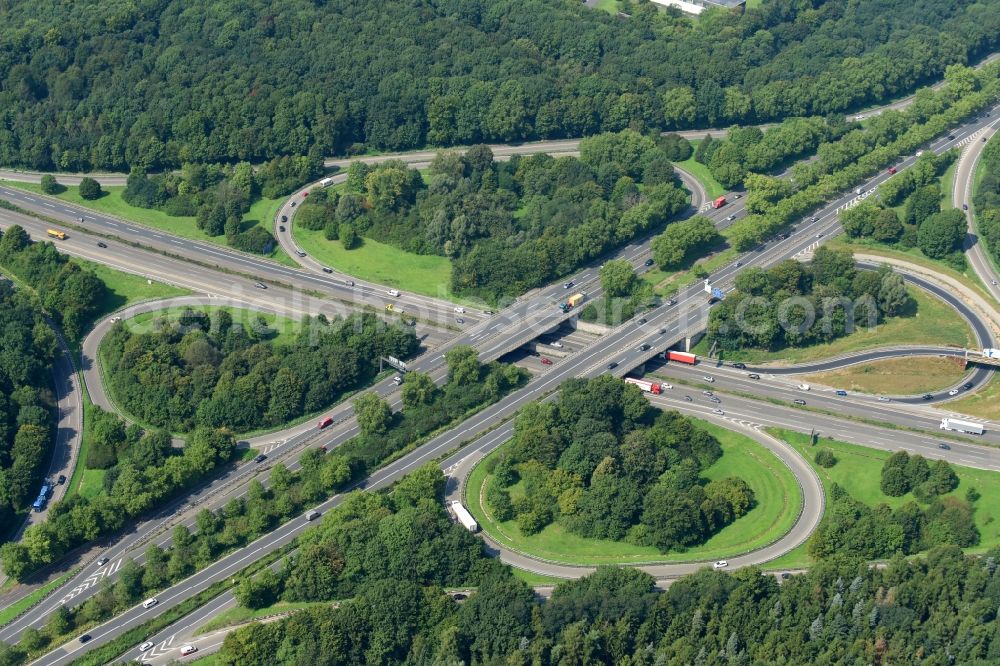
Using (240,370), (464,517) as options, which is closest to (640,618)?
(464,517)

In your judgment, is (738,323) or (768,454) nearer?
(768,454)

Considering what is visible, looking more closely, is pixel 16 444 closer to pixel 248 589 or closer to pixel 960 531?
pixel 248 589

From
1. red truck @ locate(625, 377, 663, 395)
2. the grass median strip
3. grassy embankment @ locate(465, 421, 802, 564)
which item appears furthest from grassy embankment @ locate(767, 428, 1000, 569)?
the grass median strip

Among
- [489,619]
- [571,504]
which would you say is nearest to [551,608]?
[489,619]

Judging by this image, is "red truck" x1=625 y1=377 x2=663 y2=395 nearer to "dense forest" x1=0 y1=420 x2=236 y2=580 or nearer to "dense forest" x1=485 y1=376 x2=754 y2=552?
"dense forest" x1=485 y1=376 x2=754 y2=552

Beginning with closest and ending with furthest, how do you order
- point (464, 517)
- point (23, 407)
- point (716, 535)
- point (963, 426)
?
point (716, 535) < point (464, 517) < point (963, 426) < point (23, 407)

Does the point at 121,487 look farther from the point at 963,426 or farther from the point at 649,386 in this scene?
the point at 963,426
